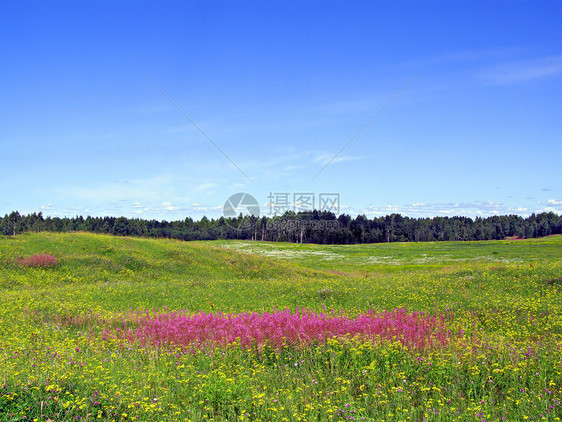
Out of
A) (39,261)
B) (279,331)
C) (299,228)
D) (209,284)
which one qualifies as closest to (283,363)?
(279,331)

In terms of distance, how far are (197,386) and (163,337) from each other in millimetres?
4161

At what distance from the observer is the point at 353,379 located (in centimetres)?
747

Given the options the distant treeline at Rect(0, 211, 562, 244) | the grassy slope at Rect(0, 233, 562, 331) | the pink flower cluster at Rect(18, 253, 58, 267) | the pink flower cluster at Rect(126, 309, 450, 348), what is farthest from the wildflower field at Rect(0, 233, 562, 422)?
the distant treeline at Rect(0, 211, 562, 244)

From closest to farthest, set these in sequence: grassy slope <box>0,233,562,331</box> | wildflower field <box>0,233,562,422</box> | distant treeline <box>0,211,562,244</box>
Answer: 1. wildflower field <box>0,233,562,422</box>
2. grassy slope <box>0,233,562,331</box>
3. distant treeline <box>0,211,562,244</box>

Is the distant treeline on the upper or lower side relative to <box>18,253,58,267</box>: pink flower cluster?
upper

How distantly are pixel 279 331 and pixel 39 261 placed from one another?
27509mm

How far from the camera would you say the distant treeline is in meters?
150

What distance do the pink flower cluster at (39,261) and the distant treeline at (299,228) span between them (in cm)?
11433

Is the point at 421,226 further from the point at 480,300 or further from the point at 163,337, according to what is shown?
the point at 163,337

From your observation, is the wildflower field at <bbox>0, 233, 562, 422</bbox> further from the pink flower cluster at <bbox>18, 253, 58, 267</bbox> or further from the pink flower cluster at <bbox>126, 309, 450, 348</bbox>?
the pink flower cluster at <bbox>18, 253, 58, 267</bbox>

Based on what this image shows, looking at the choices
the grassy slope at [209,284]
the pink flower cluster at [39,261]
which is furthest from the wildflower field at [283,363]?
the pink flower cluster at [39,261]

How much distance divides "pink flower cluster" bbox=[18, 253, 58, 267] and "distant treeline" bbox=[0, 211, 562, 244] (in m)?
114

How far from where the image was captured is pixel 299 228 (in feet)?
484

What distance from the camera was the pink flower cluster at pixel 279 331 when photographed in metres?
9.70
